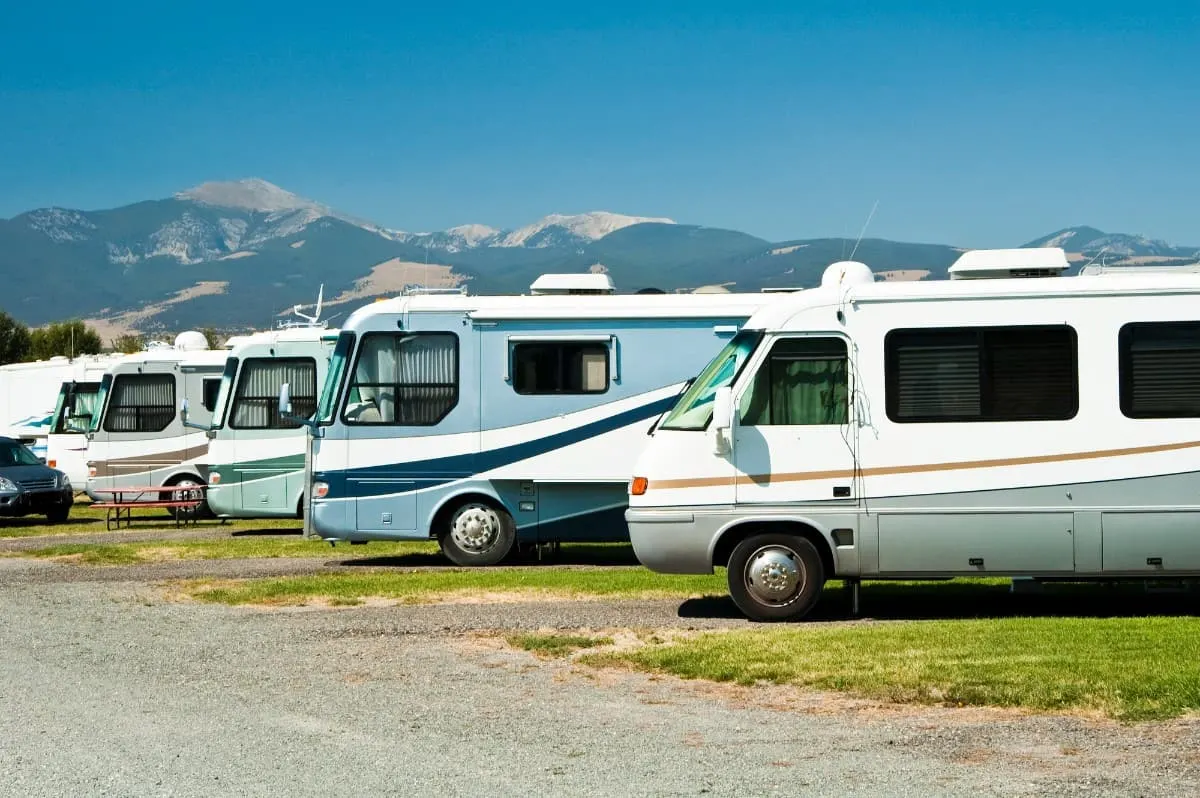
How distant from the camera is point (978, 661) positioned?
33.6 feet

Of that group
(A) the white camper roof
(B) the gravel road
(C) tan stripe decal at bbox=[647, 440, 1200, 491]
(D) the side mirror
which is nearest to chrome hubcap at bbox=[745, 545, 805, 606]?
(C) tan stripe decal at bbox=[647, 440, 1200, 491]

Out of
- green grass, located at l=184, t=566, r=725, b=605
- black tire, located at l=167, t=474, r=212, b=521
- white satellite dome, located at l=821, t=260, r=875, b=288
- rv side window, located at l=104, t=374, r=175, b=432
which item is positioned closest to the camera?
white satellite dome, located at l=821, t=260, r=875, b=288

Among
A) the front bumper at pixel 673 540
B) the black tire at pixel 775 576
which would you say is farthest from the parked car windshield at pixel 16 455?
the black tire at pixel 775 576

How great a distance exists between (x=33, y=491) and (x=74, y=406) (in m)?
3.09

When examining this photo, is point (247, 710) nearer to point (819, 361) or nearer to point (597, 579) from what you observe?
point (819, 361)

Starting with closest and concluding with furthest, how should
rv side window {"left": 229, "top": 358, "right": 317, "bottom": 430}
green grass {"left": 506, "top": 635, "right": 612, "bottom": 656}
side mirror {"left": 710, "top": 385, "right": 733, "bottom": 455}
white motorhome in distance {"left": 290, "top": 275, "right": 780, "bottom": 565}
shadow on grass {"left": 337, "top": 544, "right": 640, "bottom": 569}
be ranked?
1. green grass {"left": 506, "top": 635, "right": 612, "bottom": 656}
2. side mirror {"left": 710, "top": 385, "right": 733, "bottom": 455}
3. white motorhome in distance {"left": 290, "top": 275, "right": 780, "bottom": 565}
4. shadow on grass {"left": 337, "top": 544, "right": 640, "bottom": 569}
5. rv side window {"left": 229, "top": 358, "right": 317, "bottom": 430}

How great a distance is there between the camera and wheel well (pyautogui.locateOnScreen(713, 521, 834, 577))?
41.2 feet

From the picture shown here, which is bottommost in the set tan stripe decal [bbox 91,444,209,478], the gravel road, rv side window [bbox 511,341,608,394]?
the gravel road

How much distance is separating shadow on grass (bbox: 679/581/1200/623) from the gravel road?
3.07 m

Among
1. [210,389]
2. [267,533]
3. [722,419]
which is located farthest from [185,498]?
[722,419]

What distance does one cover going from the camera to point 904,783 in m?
7.27

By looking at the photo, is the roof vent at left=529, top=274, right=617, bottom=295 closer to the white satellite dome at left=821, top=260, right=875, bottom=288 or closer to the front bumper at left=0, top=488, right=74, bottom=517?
the white satellite dome at left=821, top=260, right=875, bottom=288

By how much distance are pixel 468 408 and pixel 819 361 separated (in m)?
6.01

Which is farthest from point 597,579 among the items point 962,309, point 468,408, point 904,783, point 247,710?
point 904,783
